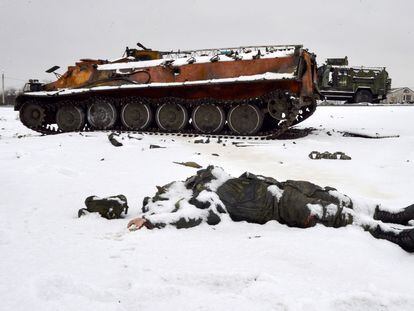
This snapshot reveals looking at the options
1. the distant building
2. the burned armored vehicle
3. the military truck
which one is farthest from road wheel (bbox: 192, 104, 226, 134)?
the distant building

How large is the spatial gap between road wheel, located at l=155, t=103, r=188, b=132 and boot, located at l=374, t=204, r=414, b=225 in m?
9.65

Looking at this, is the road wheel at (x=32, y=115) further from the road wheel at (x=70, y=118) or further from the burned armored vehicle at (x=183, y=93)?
the road wheel at (x=70, y=118)

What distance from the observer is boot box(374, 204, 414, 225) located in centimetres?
397

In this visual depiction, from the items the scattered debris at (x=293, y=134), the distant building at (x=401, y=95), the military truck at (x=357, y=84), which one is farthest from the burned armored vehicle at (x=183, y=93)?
the distant building at (x=401, y=95)

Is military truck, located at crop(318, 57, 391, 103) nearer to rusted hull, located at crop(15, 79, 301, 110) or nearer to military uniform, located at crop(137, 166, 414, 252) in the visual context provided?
rusted hull, located at crop(15, 79, 301, 110)

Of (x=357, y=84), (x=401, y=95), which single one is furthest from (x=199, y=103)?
(x=401, y=95)

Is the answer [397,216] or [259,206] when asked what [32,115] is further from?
[397,216]

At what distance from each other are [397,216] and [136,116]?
10.9m

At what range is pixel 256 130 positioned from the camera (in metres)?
12.5

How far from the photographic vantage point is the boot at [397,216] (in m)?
3.97

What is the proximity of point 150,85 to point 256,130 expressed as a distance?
357 cm

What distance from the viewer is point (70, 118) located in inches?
579

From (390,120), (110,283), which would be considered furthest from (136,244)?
(390,120)

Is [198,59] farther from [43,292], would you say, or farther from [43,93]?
[43,292]
